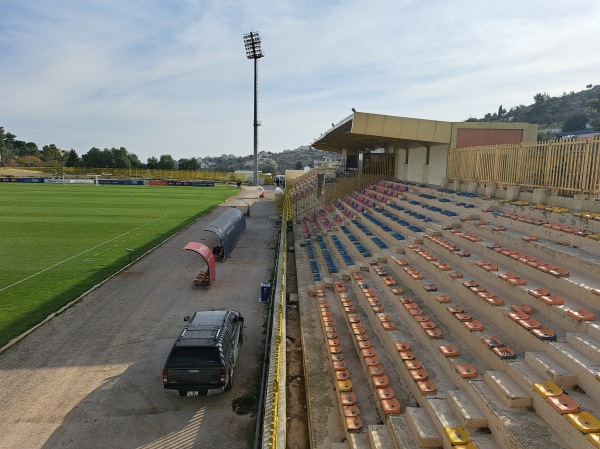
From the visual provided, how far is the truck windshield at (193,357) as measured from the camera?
8.54 meters

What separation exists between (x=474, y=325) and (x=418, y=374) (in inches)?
56.9

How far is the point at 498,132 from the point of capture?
2000cm

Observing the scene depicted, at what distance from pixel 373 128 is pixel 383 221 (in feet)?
15.8

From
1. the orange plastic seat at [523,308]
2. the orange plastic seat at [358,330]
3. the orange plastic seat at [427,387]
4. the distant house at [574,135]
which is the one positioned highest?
the distant house at [574,135]

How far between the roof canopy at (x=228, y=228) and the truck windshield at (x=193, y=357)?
39.4 ft

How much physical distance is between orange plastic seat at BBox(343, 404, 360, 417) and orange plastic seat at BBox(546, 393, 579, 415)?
2856 millimetres

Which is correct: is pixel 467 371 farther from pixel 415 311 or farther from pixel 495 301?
pixel 415 311

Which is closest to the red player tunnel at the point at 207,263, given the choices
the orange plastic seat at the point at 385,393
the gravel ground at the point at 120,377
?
the gravel ground at the point at 120,377

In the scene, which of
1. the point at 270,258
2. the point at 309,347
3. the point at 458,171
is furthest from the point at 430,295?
the point at 270,258

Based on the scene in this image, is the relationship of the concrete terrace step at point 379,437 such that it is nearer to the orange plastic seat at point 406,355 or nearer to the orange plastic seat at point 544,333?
the orange plastic seat at point 406,355

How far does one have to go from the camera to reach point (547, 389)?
16.5 ft

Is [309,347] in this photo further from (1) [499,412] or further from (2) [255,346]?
(1) [499,412]

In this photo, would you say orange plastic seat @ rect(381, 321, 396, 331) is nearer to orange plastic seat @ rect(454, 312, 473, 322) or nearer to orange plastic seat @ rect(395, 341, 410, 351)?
orange plastic seat @ rect(395, 341, 410, 351)

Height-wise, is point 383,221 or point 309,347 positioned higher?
point 383,221
